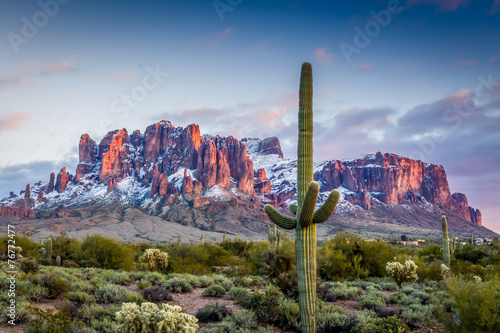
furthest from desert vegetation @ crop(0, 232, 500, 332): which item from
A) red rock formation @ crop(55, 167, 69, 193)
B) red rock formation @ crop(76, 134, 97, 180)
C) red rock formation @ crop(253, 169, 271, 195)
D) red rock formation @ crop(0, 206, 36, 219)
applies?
red rock formation @ crop(76, 134, 97, 180)

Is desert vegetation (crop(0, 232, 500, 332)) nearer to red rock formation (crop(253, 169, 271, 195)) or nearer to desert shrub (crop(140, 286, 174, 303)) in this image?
desert shrub (crop(140, 286, 174, 303))

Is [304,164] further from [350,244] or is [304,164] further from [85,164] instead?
[85,164]

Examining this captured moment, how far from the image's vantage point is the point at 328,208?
6.69m

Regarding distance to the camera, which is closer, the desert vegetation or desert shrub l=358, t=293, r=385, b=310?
the desert vegetation

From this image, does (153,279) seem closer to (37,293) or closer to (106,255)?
(37,293)

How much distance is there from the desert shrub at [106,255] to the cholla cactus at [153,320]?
1428 cm

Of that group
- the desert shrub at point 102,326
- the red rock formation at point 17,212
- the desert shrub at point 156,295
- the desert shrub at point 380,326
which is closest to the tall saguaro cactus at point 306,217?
the desert shrub at point 380,326

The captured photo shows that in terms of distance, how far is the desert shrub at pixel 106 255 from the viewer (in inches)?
711

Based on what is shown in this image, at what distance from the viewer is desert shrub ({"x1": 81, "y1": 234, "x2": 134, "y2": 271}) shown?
1805 cm

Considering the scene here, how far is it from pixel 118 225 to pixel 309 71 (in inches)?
3618

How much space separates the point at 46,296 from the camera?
953 cm

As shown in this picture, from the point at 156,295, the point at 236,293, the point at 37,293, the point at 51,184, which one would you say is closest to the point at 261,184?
the point at 51,184

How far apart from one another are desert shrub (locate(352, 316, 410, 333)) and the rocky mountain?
96.0m

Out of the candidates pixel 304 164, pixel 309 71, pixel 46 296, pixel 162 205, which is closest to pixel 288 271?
pixel 304 164
